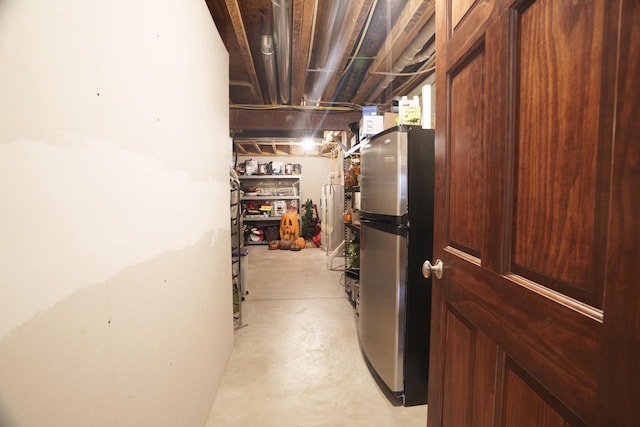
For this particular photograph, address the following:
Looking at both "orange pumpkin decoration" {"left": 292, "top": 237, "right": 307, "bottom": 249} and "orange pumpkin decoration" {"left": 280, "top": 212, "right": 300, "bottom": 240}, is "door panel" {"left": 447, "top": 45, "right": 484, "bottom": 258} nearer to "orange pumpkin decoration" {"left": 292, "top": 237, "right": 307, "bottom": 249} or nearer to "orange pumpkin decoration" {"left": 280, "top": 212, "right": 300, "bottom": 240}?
"orange pumpkin decoration" {"left": 292, "top": 237, "right": 307, "bottom": 249}

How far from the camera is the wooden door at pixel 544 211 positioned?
0.47 metres

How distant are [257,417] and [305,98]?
3.32 m

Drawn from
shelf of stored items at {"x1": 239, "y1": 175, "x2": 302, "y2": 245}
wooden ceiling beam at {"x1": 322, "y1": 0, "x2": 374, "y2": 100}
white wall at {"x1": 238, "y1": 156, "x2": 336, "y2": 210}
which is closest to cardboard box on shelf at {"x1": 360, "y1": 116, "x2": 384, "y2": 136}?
wooden ceiling beam at {"x1": 322, "y1": 0, "x2": 374, "y2": 100}

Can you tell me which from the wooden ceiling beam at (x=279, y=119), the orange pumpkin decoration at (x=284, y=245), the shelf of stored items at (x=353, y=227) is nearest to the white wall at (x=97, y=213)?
the shelf of stored items at (x=353, y=227)

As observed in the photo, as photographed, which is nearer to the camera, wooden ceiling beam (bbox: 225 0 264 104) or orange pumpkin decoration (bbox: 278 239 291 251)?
wooden ceiling beam (bbox: 225 0 264 104)

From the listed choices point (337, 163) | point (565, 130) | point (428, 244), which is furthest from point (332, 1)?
point (337, 163)

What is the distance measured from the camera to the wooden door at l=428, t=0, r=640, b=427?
0.47 meters

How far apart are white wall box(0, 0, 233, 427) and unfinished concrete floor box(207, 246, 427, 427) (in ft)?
1.71

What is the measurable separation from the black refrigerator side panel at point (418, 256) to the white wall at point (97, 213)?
1242mm

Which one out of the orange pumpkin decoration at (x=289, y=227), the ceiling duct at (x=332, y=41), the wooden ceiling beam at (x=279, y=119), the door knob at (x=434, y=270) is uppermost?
the ceiling duct at (x=332, y=41)

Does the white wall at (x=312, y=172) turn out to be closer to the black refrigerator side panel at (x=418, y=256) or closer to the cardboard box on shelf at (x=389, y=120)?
the cardboard box on shelf at (x=389, y=120)

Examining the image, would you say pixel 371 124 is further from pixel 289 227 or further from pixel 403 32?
pixel 289 227

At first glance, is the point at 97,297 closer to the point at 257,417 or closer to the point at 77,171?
the point at 77,171

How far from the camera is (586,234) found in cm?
55
